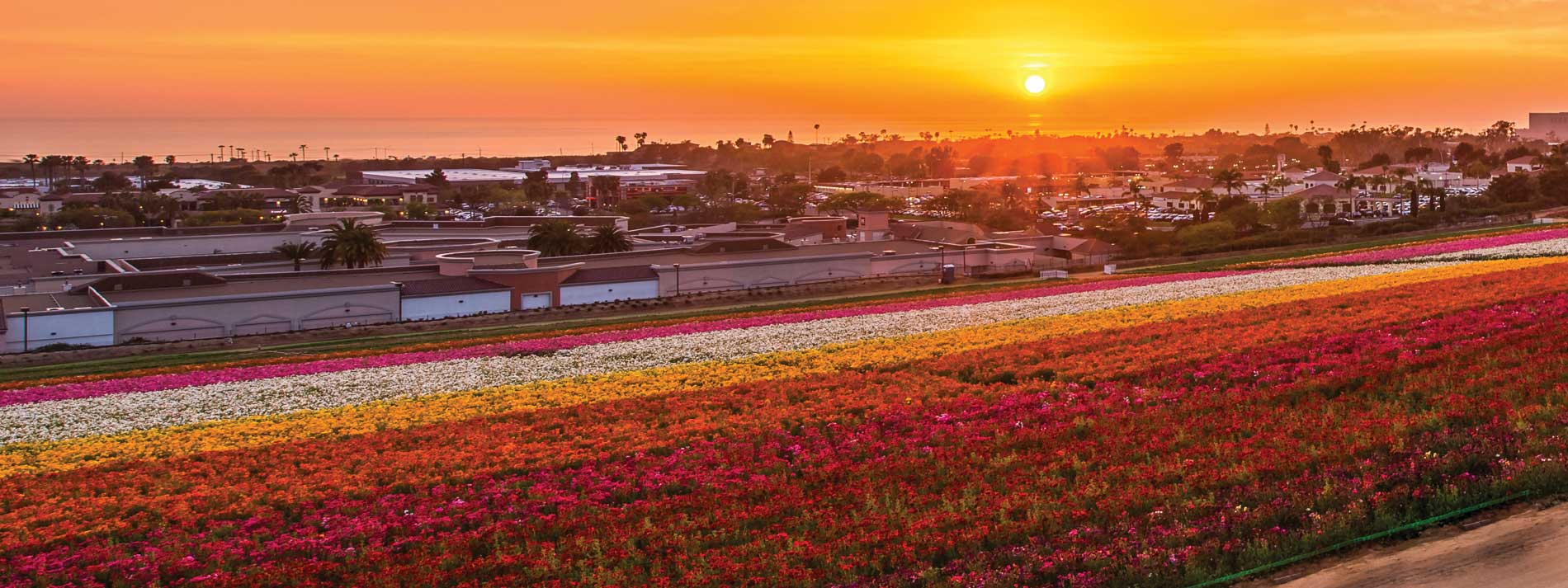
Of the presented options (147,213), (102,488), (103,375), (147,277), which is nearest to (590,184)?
(147,213)

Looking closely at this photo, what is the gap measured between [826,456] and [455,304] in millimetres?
36905

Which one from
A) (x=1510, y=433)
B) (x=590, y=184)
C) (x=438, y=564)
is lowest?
(x=438, y=564)

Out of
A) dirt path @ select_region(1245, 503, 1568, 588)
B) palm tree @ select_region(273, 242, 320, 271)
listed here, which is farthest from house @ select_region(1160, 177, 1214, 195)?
dirt path @ select_region(1245, 503, 1568, 588)

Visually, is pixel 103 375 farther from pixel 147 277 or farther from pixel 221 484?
pixel 147 277

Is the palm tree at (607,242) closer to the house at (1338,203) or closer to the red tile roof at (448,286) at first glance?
the red tile roof at (448,286)

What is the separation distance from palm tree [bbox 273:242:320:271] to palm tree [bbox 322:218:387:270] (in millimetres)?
1521

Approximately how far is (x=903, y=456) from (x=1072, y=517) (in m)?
3.64

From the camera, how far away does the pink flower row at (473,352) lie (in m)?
27.2

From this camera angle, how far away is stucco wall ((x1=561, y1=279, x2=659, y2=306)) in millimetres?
53531

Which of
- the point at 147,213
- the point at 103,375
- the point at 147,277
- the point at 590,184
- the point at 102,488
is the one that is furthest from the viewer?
the point at 590,184

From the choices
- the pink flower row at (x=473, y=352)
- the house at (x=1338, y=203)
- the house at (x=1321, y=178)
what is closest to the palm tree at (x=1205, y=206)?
the house at (x=1338, y=203)

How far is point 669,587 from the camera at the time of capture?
12289 mm

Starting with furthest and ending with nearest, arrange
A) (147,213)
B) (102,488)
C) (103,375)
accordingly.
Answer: (147,213), (103,375), (102,488)

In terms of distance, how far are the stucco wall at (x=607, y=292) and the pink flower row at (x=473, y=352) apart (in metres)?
16.6
